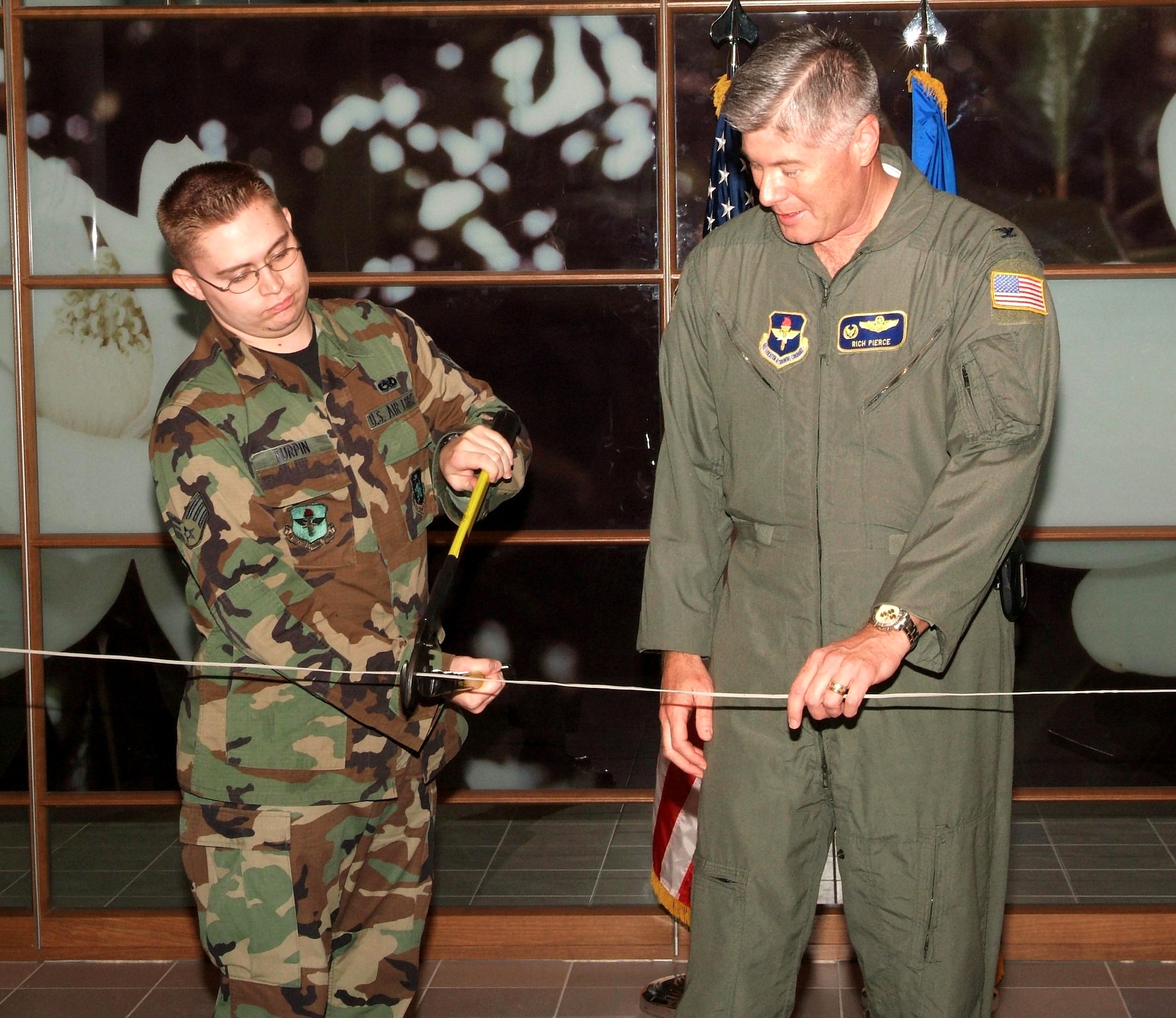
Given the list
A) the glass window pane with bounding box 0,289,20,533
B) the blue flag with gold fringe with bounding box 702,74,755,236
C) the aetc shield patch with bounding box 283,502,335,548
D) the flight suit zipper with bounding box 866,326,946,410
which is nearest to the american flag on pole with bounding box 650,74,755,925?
the blue flag with gold fringe with bounding box 702,74,755,236

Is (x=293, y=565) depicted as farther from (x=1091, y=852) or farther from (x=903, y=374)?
(x=1091, y=852)

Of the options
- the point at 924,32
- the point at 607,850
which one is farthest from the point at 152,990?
the point at 924,32

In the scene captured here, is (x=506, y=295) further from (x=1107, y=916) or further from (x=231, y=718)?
→ (x=1107, y=916)

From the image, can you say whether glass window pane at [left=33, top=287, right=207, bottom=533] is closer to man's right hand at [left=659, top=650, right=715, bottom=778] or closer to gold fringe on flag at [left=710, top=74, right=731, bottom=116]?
gold fringe on flag at [left=710, top=74, right=731, bottom=116]

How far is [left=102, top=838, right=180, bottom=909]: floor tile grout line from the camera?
335 centimetres

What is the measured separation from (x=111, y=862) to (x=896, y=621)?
2395 millimetres

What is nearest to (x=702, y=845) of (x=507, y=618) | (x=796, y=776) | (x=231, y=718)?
(x=796, y=776)

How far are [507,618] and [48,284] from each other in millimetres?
1363

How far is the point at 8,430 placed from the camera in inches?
129

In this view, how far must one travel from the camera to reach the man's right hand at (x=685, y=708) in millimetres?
2064

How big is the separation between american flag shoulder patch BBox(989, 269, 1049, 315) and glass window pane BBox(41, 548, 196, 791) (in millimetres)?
2181

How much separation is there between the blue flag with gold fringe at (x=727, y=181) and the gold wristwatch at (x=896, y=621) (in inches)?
52.5

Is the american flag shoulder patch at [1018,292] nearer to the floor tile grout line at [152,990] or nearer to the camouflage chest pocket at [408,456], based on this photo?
the camouflage chest pocket at [408,456]

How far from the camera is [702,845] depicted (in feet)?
6.79
